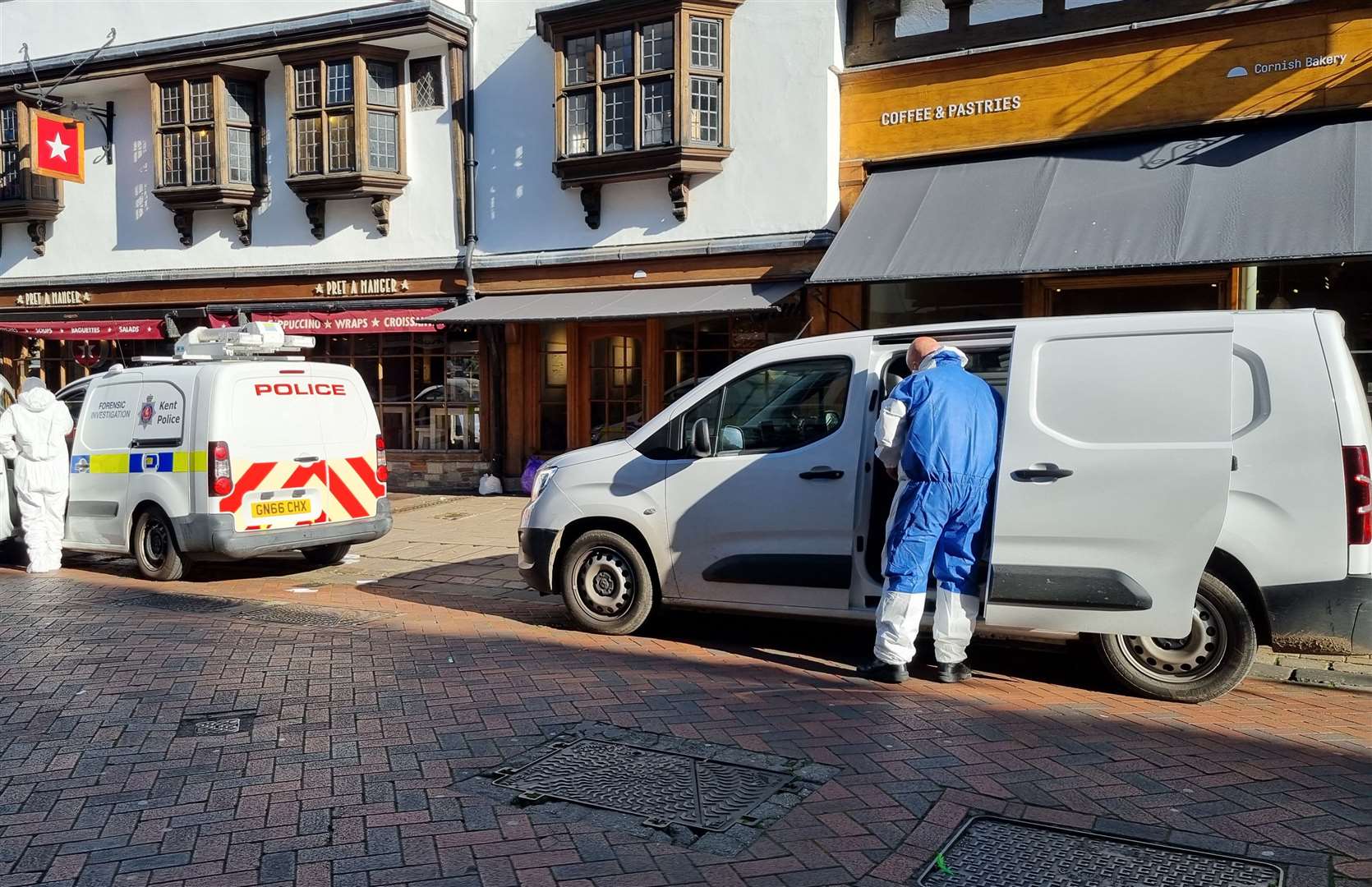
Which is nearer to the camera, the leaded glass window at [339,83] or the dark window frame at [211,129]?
the leaded glass window at [339,83]

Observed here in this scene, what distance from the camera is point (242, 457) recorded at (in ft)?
29.4

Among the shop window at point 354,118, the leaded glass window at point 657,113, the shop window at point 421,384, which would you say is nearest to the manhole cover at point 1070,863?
the leaded glass window at point 657,113

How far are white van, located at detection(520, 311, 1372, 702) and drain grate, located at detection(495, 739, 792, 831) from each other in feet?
6.39

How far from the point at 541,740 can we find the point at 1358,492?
3.93 metres

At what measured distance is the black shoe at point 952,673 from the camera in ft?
19.1

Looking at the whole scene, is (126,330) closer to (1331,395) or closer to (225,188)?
(225,188)

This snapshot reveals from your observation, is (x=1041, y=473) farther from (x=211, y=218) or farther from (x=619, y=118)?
(x=211, y=218)

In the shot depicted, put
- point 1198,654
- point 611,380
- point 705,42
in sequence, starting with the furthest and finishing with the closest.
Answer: point 611,380, point 705,42, point 1198,654

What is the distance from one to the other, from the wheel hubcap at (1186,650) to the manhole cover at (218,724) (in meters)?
4.38

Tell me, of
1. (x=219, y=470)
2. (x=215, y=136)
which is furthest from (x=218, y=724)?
(x=215, y=136)

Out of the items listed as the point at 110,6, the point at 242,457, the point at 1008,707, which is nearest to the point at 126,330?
the point at 110,6

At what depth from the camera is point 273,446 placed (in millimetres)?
9141

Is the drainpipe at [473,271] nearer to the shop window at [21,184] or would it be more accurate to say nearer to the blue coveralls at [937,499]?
the shop window at [21,184]

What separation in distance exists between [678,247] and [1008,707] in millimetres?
9587
